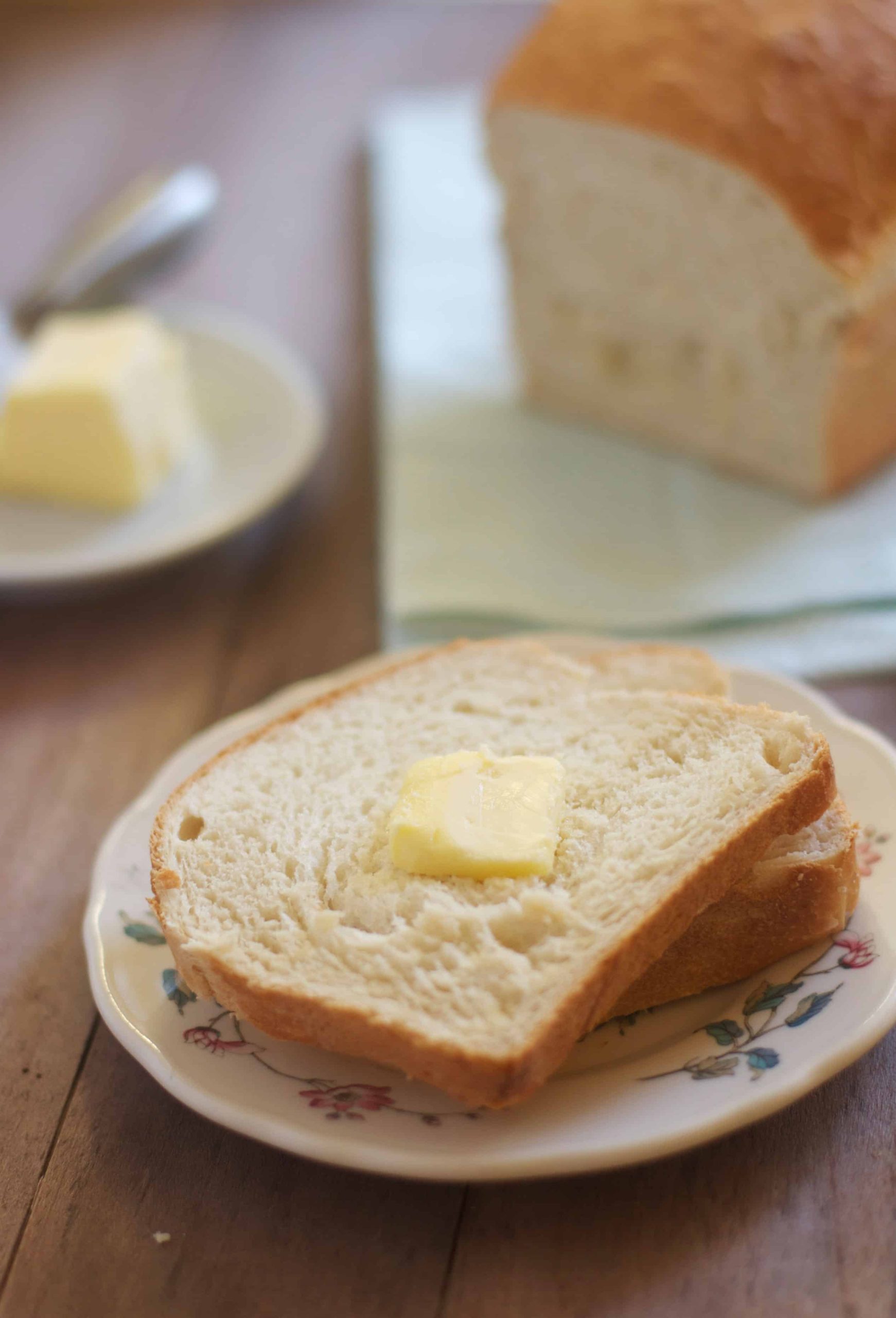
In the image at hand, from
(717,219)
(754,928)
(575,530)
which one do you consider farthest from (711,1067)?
(717,219)

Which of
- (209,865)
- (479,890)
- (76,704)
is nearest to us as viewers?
(479,890)

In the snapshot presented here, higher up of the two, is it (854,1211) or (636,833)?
(636,833)

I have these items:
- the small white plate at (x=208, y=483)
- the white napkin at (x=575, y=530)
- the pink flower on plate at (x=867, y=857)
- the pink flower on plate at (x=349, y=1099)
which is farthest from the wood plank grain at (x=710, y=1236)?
the small white plate at (x=208, y=483)

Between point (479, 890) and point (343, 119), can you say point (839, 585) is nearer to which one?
point (479, 890)

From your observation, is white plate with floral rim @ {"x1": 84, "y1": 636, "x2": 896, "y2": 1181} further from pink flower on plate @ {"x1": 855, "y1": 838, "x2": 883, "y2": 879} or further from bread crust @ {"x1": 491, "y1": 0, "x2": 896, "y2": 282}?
bread crust @ {"x1": 491, "y1": 0, "x2": 896, "y2": 282}

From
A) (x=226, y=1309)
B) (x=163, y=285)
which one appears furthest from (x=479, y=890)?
(x=163, y=285)

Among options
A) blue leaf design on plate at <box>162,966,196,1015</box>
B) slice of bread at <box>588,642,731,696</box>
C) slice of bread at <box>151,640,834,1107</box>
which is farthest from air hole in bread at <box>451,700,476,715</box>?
blue leaf design on plate at <box>162,966,196,1015</box>

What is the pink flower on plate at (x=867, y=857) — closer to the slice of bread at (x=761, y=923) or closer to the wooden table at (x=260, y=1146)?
the slice of bread at (x=761, y=923)

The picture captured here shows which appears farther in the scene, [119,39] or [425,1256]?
[119,39]
